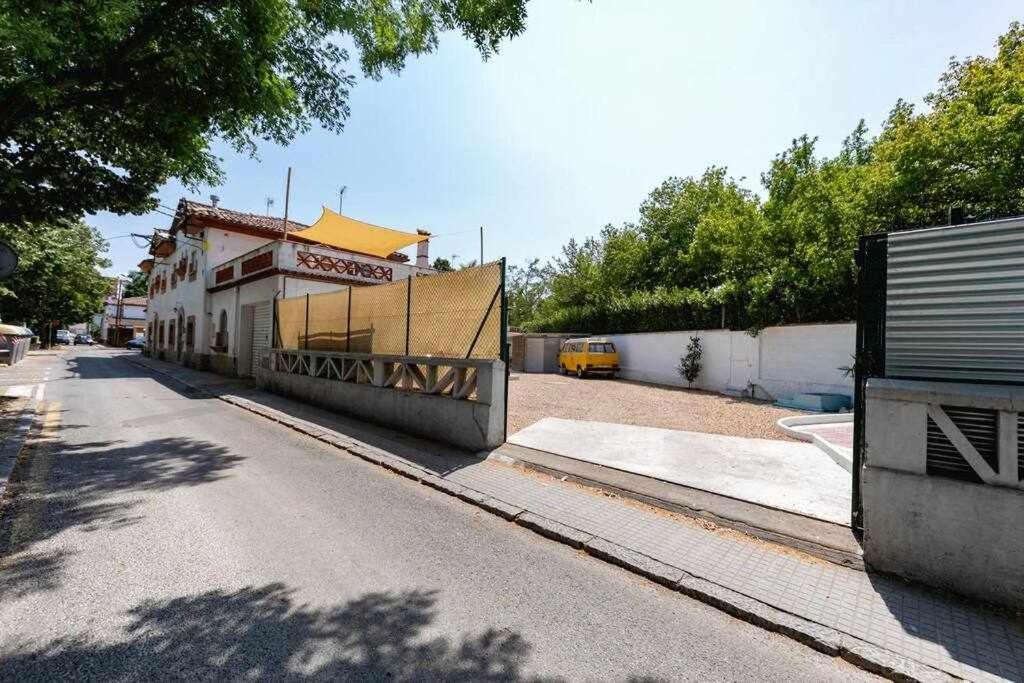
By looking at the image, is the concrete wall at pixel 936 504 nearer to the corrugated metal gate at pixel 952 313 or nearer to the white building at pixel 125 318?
the corrugated metal gate at pixel 952 313

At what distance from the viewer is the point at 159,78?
668 centimetres

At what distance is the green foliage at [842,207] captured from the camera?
11.1 meters

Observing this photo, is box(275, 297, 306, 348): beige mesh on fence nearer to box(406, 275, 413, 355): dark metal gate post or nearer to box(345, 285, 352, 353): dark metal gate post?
box(345, 285, 352, 353): dark metal gate post

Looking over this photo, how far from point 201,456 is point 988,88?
62.7 feet

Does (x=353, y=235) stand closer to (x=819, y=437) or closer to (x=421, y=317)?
(x=421, y=317)

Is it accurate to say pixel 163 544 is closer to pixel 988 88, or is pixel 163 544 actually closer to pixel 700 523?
pixel 700 523

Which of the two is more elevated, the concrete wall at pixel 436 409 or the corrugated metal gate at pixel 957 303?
the corrugated metal gate at pixel 957 303

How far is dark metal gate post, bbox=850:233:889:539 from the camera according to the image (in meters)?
3.77

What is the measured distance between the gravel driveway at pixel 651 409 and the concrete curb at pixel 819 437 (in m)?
0.19

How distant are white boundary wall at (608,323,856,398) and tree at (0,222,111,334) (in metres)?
20.0

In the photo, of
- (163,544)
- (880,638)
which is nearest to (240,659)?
(163,544)

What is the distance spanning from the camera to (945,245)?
3.37m

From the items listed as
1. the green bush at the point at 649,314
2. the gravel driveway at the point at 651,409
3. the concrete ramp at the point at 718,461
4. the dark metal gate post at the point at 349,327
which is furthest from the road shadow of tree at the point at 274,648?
the green bush at the point at 649,314

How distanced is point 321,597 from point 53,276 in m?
30.4
